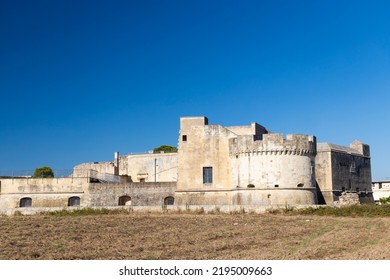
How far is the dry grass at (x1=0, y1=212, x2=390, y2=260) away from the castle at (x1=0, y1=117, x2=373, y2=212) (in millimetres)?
7183

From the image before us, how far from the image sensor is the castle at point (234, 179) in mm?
30328

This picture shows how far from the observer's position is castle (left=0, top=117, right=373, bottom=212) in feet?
99.5

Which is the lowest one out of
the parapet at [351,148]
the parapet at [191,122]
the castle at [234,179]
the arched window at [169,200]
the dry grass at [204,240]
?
the dry grass at [204,240]

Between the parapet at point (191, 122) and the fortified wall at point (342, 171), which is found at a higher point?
the parapet at point (191, 122)

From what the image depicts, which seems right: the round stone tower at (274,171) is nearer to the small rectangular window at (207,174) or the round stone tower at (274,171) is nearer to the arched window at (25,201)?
the small rectangular window at (207,174)

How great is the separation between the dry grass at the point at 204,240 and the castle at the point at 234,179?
7.18 m

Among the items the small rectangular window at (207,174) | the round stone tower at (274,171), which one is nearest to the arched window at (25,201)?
the small rectangular window at (207,174)

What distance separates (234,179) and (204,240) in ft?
54.2

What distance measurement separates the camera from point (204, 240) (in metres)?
15.2

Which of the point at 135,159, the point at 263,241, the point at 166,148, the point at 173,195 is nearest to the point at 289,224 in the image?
the point at 263,241

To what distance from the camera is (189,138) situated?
33.2 m

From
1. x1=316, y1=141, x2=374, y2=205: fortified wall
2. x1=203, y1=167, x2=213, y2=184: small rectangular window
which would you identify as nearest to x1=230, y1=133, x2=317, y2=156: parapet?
x1=203, y1=167, x2=213, y2=184: small rectangular window
